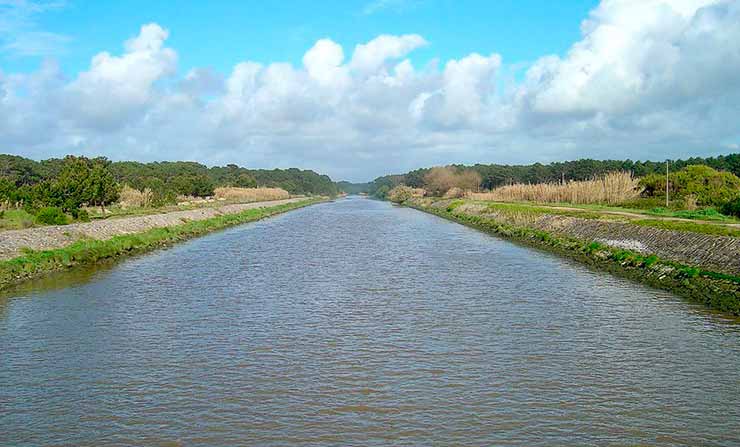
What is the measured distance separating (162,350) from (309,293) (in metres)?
5.67

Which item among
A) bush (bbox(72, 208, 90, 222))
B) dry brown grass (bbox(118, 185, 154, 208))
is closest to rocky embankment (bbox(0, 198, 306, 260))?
bush (bbox(72, 208, 90, 222))

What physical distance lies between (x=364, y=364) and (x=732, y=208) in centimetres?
2385

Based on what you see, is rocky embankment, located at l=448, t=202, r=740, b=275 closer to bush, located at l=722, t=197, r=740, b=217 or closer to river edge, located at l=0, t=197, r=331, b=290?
bush, located at l=722, t=197, r=740, b=217

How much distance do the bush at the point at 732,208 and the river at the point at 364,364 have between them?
1232 centimetres

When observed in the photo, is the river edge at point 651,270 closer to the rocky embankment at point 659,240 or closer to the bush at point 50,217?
the rocky embankment at point 659,240

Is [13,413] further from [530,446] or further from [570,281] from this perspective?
[570,281]

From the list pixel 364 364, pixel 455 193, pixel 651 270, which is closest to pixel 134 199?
pixel 651 270

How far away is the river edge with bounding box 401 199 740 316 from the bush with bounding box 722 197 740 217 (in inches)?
274

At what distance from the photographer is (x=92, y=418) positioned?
720cm

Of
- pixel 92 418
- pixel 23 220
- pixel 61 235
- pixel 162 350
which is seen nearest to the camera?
pixel 92 418

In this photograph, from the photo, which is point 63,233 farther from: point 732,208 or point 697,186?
point 697,186

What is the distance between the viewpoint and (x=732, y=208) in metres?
26.7

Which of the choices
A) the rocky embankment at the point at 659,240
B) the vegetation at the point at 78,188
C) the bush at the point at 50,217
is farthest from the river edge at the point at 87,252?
the rocky embankment at the point at 659,240

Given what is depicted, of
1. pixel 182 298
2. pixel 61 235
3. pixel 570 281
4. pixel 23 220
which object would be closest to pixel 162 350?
pixel 182 298
